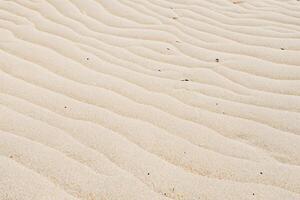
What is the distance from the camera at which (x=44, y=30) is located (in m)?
3.76

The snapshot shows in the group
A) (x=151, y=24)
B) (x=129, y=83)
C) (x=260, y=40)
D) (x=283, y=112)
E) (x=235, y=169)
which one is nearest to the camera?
(x=235, y=169)

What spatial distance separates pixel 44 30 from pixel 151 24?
0.87 meters

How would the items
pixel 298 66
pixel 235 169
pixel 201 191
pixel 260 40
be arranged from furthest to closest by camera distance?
pixel 260 40 → pixel 298 66 → pixel 235 169 → pixel 201 191

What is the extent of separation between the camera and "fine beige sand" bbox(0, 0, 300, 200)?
2219 mm

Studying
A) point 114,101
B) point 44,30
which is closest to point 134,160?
point 114,101

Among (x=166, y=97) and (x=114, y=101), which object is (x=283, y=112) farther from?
(x=114, y=101)

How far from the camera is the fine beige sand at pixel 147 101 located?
2219 mm

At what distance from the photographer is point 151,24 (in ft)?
13.1

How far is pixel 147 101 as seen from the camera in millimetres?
2875

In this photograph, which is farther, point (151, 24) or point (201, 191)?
point (151, 24)

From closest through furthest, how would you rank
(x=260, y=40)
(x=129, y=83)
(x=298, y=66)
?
(x=129, y=83), (x=298, y=66), (x=260, y=40)

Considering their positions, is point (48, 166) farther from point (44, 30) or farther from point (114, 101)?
point (44, 30)

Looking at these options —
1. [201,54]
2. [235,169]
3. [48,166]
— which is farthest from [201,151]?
[201,54]

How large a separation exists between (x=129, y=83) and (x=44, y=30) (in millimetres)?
1083
